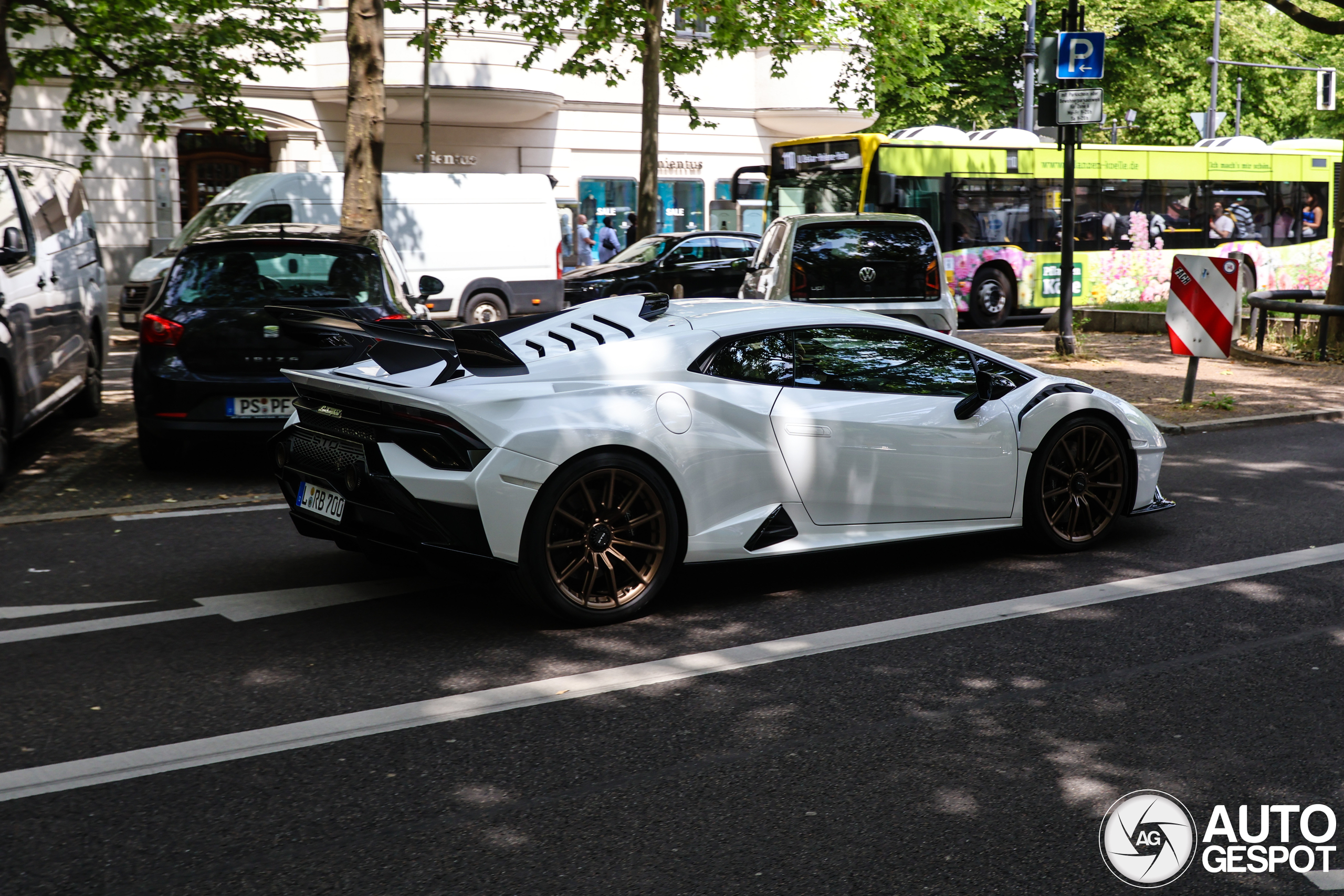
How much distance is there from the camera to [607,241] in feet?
104

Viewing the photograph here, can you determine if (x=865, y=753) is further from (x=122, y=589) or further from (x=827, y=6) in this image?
(x=827, y=6)

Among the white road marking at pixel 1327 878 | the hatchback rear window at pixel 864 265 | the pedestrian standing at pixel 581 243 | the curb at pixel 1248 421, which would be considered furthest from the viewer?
the pedestrian standing at pixel 581 243

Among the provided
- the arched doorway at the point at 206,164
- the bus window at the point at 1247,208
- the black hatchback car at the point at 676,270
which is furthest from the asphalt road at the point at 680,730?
the arched doorway at the point at 206,164

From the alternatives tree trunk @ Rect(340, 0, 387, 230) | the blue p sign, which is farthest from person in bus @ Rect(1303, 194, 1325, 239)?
tree trunk @ Rect(340, 0, 387, 230)

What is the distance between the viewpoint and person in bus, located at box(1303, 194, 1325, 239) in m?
25.7

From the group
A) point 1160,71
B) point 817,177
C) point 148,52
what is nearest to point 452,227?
point 148,52

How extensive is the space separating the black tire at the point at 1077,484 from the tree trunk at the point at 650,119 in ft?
53.0

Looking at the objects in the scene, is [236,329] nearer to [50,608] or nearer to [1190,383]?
[50,608]

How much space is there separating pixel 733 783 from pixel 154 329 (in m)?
6.15

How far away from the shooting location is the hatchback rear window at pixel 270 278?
8.92 meters

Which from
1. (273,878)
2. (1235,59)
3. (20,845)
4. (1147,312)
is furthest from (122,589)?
(1235,59)

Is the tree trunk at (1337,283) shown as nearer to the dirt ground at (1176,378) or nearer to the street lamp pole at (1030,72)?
the dirt ground at (1176,378)

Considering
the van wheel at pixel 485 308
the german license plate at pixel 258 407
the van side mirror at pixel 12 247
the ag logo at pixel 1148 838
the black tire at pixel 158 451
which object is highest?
the van side mirror at pixel 12 247

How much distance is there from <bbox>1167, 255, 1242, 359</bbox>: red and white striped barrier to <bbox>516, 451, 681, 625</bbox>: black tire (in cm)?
741
